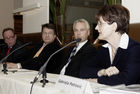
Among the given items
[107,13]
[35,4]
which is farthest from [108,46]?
[35,4]

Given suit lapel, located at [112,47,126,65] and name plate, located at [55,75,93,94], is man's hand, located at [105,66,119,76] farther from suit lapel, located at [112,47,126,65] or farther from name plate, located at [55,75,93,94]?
name plate, located at [55,75,93,94]

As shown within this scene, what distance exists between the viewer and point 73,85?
1.19 metres

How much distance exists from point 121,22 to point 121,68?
0.35 m

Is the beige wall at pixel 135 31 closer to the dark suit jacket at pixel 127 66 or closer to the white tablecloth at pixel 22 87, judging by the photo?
the dark suit jacket at pixel 127 66

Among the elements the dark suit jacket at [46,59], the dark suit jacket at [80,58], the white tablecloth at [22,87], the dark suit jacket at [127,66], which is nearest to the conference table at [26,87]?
the white tablecloth at [22,87]

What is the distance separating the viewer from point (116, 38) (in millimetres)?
1877

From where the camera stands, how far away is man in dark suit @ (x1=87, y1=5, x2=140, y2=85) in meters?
1.66

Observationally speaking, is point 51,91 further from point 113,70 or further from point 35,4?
point 35,4

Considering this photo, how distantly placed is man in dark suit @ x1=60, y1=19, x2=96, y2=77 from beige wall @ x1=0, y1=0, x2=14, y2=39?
4.47 metres

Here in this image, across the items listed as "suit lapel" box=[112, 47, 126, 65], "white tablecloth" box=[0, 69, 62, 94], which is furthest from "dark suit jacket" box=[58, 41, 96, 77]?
"white tablecloth" box=[0, 69, 62, 94]

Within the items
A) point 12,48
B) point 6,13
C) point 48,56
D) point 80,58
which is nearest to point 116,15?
point 80,58

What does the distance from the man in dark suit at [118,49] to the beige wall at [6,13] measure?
5248 mm

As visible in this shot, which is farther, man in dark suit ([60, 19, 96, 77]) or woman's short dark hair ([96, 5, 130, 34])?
man in dark suit ([60, 19, 96, 77])

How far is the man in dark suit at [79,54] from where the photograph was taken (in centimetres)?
246
